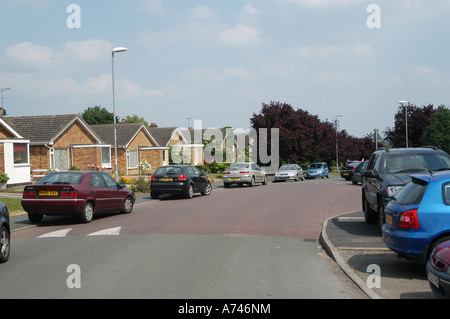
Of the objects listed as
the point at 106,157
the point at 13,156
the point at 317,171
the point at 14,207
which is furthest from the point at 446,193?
the point at 317,171

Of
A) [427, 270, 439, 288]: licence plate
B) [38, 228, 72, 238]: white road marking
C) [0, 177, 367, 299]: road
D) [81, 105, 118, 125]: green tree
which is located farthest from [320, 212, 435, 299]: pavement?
[81, 105, 118, 125]: green tree

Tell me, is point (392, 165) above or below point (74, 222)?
above

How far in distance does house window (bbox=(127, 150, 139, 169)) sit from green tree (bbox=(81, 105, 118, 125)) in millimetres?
58119

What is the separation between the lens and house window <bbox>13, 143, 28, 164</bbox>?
29.3 meters

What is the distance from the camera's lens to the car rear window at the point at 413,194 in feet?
22.6

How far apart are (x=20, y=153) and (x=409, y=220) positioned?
2760 centimetres

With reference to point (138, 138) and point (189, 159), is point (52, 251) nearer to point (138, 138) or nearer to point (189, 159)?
point (138, 138)

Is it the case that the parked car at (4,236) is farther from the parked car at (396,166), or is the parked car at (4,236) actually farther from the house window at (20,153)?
the house window at (20,153)

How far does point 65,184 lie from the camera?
1317 centimetres

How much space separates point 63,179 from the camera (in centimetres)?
1348

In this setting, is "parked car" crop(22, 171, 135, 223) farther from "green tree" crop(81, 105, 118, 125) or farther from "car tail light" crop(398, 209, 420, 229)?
"green tree" crop(81, 105, 118, 125)

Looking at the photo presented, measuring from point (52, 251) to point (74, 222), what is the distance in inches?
190

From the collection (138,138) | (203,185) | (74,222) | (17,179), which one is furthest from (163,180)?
(138,138)
